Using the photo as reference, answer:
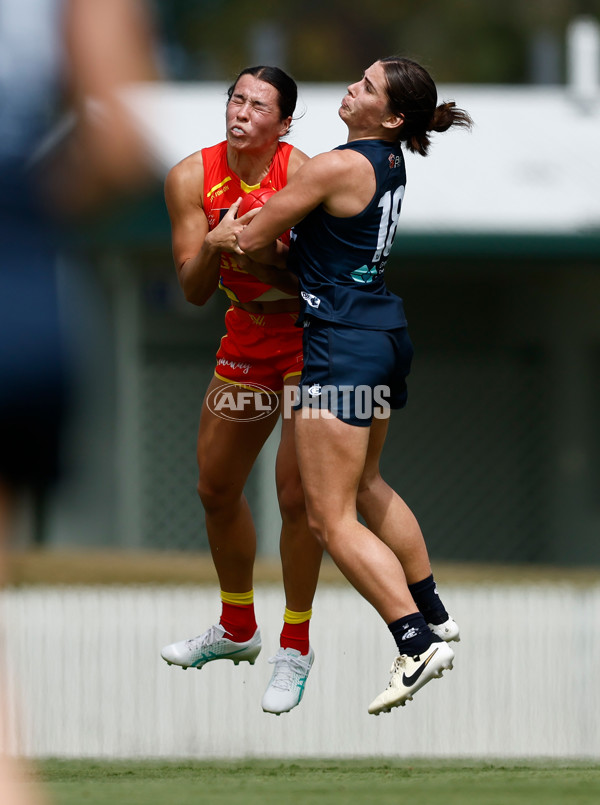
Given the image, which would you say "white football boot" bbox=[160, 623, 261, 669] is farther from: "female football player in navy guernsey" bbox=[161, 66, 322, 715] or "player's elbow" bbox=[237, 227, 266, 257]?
"player's elbow" bbox=[237, 227, 266, 257]

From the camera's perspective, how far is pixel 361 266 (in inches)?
219

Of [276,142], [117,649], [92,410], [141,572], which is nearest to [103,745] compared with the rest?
[117,649]

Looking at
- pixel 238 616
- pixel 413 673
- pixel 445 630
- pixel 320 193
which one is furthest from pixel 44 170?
pixel 238 616

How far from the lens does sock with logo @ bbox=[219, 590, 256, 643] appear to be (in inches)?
257

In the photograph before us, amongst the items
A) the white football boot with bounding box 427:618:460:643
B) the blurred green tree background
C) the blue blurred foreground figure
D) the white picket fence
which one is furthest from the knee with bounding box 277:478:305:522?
the blurred green tree background

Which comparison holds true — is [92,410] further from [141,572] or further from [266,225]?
[266,225]

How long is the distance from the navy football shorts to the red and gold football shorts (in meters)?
0.41

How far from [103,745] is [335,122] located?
6354mm

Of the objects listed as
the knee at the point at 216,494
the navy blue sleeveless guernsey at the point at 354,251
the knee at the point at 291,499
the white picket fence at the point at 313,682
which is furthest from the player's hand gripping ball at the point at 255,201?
the white picket fence at the point at 313,682

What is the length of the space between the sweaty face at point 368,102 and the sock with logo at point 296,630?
215 centimetres

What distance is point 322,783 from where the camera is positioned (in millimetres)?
6258

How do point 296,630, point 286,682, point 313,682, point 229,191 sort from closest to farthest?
point 229,191, point 286,682, point 296,630, point 313,682

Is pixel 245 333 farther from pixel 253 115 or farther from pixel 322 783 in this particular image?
pixel 322 783

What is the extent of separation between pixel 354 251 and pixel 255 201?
0.50 m
